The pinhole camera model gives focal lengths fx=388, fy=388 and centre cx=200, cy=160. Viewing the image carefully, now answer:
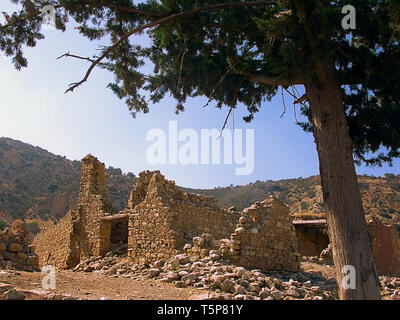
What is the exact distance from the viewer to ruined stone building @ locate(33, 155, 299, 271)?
408 inches

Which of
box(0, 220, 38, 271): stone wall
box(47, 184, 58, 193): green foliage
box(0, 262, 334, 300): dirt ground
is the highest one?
box(47, 184, 58, 193): green foliage

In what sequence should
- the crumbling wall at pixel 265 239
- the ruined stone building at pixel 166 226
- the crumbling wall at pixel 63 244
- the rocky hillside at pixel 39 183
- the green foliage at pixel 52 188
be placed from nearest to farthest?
the crumbling wall at pixel 265 239
the ruined stone building at pixel 166 226
the crumbling wall at pixel 63 244
the rocky hillside at pixel 39 183
the green foliage at pixel 52 188

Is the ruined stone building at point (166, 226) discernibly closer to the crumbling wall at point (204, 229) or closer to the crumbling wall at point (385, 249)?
the crumbling wall at point (204, 229)

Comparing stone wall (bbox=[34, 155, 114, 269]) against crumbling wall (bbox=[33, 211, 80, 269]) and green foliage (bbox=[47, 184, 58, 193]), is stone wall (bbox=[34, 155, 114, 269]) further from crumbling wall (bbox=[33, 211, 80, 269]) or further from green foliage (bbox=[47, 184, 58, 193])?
green foliage (bbox=[47, 184, 58, 193])

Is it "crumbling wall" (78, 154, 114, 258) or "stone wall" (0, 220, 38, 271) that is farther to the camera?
"crumbling wall" (78, 154, 114, 258)

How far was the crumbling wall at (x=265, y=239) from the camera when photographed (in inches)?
390

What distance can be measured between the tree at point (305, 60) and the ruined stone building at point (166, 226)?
3.04 metres

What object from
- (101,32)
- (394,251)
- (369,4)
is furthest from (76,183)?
(369,4)

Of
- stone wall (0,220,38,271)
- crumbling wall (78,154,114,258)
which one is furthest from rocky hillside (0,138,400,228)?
stone wall (0,220,38,271)

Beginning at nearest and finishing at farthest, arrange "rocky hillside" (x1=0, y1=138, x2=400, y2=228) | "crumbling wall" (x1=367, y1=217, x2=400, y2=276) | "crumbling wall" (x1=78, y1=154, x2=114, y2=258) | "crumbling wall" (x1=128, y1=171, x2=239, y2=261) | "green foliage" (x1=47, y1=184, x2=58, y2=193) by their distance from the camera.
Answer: "crumbling wall" (x1=128, y1=171, x2=239, y2=261)
"crumbling wall" (x1=78, y1=154, x2=114, y2=258)
"crumbling wall" (x1=367, y1=217, x2=400, y2=276)
"rocky hillside" (x1=0, y1=138, x2=400, y2=228)
"green foliage" (x1=47, y1=184, x2=58, y2=193)

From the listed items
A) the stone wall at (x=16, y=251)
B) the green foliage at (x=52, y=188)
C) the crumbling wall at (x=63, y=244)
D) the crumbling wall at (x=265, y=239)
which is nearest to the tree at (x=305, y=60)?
the crumbling wall at (x=265, y=239)

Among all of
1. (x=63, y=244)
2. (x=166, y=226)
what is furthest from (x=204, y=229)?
(x=63, y=244)

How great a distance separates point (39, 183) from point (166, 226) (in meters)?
41.1

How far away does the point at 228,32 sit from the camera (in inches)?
328
